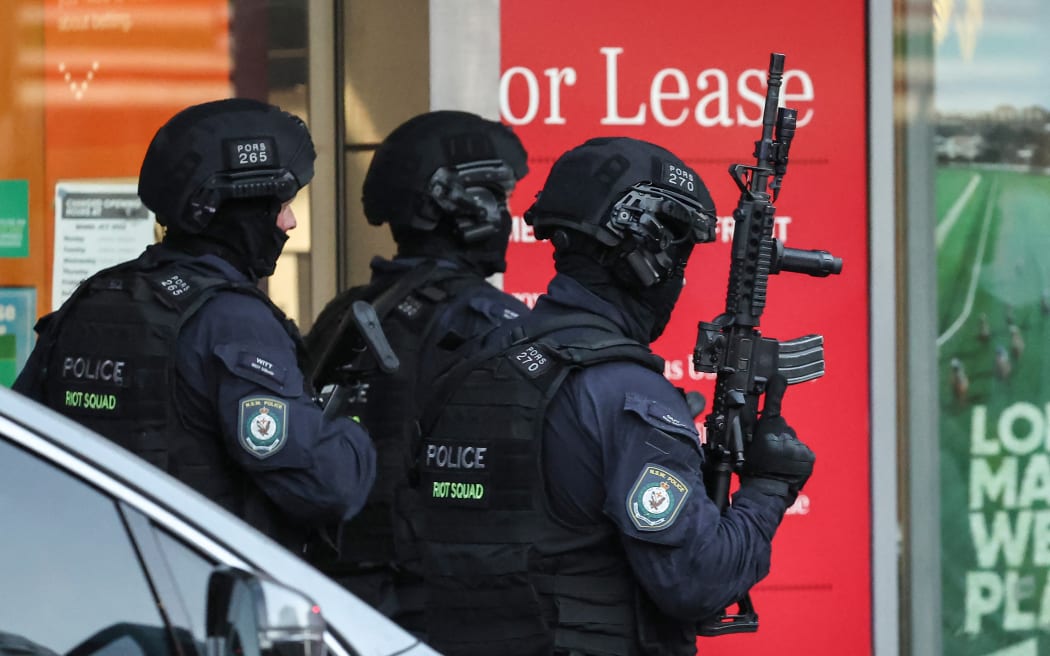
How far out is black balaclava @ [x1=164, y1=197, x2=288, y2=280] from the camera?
384 cm

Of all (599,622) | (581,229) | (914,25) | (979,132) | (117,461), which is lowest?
(599,622)

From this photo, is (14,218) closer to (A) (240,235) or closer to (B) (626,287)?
(A) (240,235)

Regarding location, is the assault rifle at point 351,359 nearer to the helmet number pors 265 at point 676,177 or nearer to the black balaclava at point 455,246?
the black balaclava at point 455,246

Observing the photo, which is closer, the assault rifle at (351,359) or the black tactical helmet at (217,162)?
the black tactical helmet at (217,162)

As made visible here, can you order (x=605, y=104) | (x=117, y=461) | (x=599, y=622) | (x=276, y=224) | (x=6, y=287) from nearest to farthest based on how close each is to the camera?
1. (x=117, y=461)
2. (x=599, y=622)
3. (x=276, y=224)
4. (x=605, y=104)
5. (x=6, y=287)

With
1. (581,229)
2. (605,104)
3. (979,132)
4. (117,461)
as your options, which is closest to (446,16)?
(605,104)

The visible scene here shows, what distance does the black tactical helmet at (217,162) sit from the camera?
12.4 feet

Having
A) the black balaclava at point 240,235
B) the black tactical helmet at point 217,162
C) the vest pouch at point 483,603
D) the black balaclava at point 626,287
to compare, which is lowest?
the vest pouch at point 483,603

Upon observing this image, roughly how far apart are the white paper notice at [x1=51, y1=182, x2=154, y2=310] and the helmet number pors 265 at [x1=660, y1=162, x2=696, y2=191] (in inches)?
124

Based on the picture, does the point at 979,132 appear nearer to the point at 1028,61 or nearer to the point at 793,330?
the point at 1028,61

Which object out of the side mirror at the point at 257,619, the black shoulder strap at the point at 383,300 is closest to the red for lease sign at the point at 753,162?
the black shoulder strap at the point at 383,300

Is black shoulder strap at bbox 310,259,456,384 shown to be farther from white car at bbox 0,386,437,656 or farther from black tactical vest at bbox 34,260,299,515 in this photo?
white car at bbox 0,386,437,656

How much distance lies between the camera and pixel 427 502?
3.32 meters

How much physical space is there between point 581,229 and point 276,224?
934 mm
